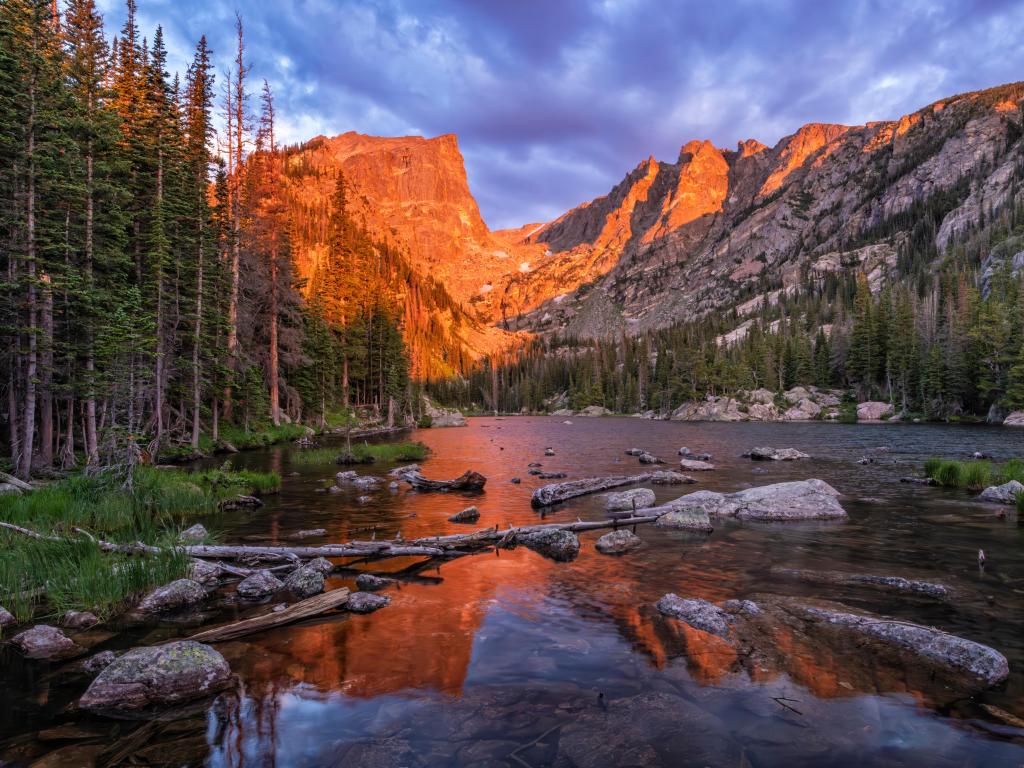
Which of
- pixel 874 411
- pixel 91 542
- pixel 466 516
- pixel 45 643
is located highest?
pixel 91 542

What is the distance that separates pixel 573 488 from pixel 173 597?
1736cm

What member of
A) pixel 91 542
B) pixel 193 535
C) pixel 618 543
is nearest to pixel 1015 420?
pixel 618 543

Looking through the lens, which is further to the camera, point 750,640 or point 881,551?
point 881,551

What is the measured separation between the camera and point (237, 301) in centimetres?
4459

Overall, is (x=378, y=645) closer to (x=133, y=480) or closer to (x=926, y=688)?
(x=926, y=688)

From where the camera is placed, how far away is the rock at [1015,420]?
5851 centimetres

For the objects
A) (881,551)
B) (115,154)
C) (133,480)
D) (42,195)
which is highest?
(115,154)

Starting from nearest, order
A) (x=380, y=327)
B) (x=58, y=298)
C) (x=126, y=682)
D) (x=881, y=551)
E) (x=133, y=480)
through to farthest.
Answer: (x=126, y=682) → (x=881, y=551) → (x=133, y=480) → (x=58, y=298) → (x=380, y=327)

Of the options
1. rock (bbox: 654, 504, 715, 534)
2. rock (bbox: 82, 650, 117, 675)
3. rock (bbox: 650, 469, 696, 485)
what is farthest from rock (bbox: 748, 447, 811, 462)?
rock (bbox: 82, 650, 117, 675)

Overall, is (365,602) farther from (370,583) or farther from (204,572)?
(204,572)

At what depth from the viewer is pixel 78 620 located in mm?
9227

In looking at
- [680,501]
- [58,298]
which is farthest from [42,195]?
[680,501]

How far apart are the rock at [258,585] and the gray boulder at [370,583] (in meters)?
1.67

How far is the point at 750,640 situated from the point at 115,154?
35.6m
